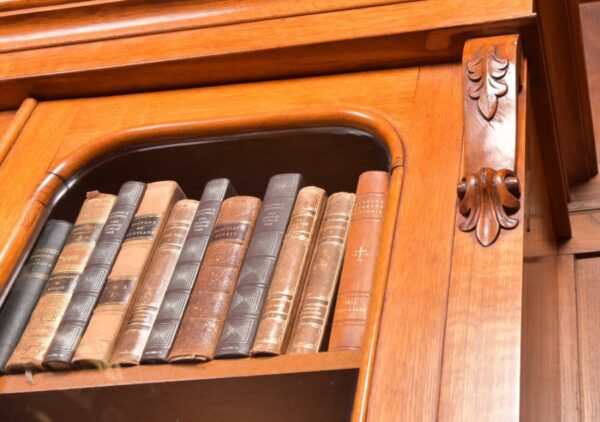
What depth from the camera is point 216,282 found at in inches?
41.5

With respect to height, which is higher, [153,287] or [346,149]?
[346,149]

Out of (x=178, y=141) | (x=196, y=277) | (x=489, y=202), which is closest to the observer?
(x=489, y=202)

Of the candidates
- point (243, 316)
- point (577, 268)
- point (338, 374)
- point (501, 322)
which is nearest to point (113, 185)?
point (243, 316)

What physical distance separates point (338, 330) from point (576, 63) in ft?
1.70

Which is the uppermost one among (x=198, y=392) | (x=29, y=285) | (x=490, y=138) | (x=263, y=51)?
(x=263, y=51)

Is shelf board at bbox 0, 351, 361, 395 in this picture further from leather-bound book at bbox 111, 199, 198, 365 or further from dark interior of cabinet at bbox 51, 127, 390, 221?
dark interior of cabinet at bbox 51, 127, 390, 221

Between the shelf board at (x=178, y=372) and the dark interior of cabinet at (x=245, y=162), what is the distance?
0.68ft

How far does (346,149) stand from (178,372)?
0.30 meters

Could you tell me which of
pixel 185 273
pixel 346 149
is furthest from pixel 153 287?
pixel 346 149

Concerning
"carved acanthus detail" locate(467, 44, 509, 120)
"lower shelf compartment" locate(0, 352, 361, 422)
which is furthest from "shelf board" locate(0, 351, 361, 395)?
"carved acanthus detail" locate(467, 44, 509, 120)

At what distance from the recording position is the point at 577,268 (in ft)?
4.58

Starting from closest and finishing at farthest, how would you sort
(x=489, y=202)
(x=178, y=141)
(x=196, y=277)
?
(x=489, y=202) → (x=196, y=277) → (x=178, y=141)

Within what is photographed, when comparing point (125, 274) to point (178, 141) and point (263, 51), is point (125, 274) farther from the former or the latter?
point (263, 51)

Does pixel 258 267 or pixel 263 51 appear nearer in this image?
pixel 258 267
